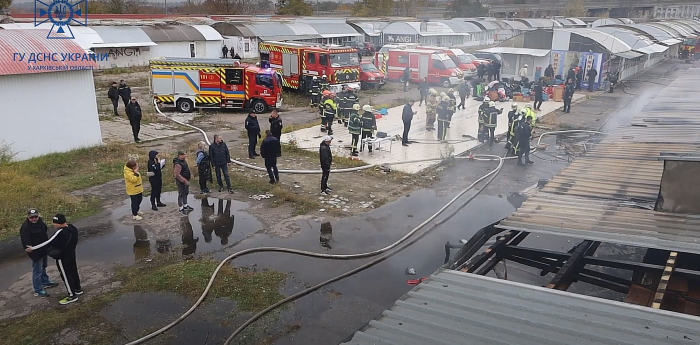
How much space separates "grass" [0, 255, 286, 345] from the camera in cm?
624

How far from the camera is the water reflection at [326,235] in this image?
29.5 ft

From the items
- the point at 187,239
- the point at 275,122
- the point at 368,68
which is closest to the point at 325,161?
the point at 275,122

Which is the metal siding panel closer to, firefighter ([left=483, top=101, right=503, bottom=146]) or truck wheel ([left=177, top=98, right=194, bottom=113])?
truck wheel ([left=177, top=98, right=194, bottom=113])

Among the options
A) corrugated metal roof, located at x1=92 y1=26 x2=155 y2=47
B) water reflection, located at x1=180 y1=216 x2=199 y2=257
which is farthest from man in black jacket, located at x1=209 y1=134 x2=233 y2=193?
corrugated metal roof, located at x1=92 y1=26 x2=155 y2=47

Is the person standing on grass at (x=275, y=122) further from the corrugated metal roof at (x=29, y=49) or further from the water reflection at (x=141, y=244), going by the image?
the corrugated metal roof at (x=29, y=49)

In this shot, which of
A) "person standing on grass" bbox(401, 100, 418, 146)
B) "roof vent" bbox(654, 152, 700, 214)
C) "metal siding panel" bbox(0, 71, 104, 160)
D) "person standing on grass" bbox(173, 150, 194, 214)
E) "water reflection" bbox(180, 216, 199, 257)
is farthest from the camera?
"person standing on grass" bbox(401, 100, 418, 146)

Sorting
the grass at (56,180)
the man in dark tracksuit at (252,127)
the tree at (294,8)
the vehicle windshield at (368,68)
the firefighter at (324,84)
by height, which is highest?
the tree at (294,8)

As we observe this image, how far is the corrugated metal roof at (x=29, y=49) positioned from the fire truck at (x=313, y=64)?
10783 millimetres

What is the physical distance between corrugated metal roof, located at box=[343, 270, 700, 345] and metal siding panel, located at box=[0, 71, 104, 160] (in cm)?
1321

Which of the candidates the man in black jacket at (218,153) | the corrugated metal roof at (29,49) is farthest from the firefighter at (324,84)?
the man in black jacket at (218,153)

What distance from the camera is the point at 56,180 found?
40.1 feet

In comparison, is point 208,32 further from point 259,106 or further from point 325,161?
point 325,161

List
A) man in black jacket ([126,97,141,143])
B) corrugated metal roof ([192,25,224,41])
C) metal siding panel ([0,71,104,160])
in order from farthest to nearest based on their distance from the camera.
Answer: corrugated metal roof ([192,25,224,41])
man in black jacket ([126,97,141,143])
metal siding panel ([0,71,104,160])

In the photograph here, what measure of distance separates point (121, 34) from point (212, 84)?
19.0 m
